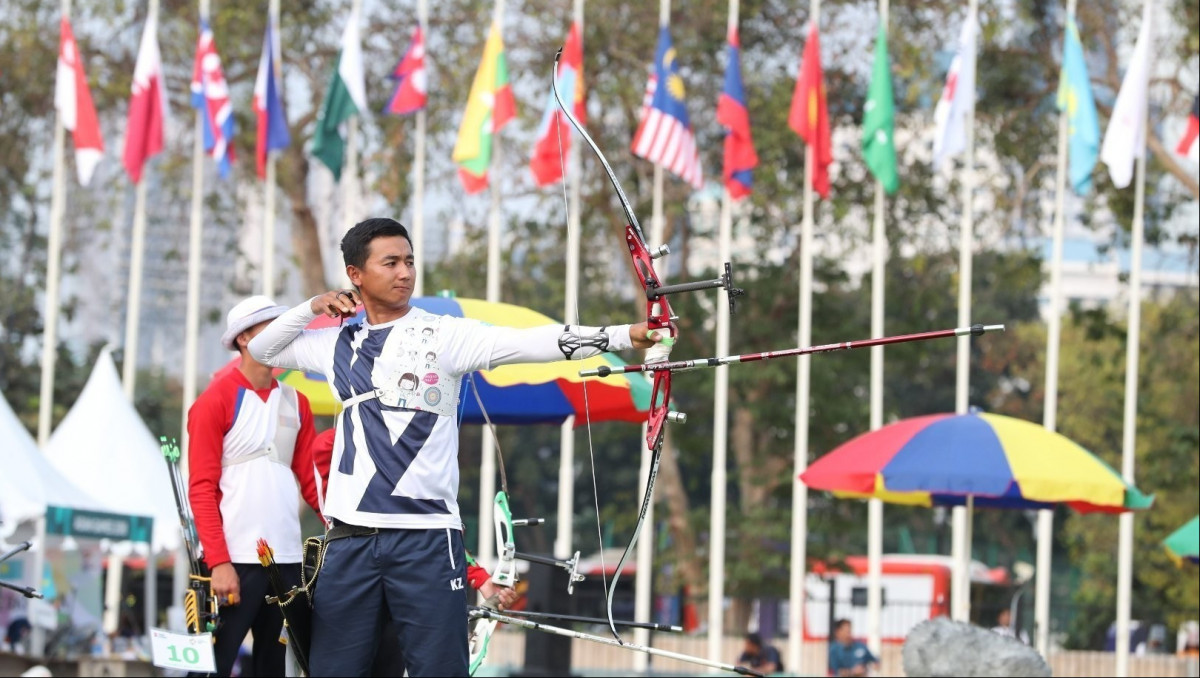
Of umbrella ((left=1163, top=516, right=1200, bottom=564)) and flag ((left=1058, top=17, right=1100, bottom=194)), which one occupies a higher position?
flag ((left=1058, top=17, right=1100, bottom=194))

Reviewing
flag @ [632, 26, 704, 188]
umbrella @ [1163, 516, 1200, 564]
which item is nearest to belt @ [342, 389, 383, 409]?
umbrella @ [1163, 516, 1200, 564]

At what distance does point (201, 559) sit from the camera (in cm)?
599

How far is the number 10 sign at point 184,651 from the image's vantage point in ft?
18.0

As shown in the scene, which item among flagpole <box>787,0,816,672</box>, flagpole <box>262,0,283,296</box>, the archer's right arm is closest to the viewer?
the archer's right arm

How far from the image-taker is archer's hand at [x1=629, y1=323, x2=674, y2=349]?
4316 mm

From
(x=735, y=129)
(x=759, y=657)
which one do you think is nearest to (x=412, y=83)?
(x=735, y=129)

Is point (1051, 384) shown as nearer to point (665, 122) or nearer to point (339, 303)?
point (665, 122)

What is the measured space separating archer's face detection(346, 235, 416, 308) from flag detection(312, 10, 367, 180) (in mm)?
12536

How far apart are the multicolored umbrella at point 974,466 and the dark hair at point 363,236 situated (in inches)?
249

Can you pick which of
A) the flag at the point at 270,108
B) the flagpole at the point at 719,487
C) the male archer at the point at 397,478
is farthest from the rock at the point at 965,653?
the flag at the point at 270,108

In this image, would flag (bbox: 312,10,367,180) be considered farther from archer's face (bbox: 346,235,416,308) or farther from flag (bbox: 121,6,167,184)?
archer's face (bbox: 346,235,416,308)

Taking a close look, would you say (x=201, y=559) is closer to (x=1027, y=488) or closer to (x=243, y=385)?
(x=243, y=385)

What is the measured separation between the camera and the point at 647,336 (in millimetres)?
4320

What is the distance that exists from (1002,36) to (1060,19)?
0.79m
